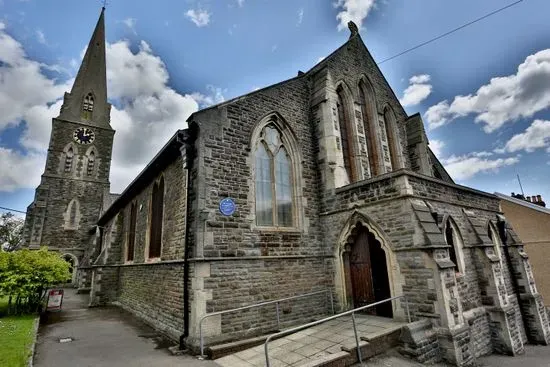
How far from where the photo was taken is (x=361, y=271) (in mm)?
8461

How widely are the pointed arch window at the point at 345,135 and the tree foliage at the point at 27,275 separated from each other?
11.8 metres

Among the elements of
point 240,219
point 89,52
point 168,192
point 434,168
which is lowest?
point 240,219

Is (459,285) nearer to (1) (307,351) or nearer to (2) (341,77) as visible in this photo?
(1) (307,351)

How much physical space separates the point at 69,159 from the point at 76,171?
1.38m

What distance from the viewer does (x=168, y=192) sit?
30.7 feet

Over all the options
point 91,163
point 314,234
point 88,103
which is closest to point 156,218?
point 314,234

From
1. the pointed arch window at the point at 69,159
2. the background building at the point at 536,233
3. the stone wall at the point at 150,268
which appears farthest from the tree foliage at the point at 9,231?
the background building at the point at 536,233

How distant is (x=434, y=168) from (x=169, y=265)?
47.2 feet

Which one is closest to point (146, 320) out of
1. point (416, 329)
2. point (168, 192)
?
point (168, 192)

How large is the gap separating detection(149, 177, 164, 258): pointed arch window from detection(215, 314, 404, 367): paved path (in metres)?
5.33

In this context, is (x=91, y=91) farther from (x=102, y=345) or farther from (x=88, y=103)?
(x=102, y=345)

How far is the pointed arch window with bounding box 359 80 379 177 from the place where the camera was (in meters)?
12.4

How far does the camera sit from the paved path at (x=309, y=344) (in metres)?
5.46

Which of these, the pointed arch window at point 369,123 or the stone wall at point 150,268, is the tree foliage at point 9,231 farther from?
the pointed arch window at point 369,123
